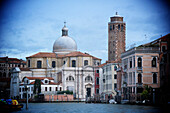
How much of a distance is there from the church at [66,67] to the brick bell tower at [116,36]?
273 inches

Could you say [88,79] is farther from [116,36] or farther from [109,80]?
[109,80]

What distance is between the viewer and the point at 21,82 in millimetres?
104562

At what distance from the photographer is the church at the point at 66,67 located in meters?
103

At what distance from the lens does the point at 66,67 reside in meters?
103

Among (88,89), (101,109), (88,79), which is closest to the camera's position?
(101,109)

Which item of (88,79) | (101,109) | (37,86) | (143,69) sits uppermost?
(143,69)

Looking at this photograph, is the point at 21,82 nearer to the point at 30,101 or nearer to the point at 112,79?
the point at 30,101

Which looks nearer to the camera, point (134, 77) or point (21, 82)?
point (134, 77)

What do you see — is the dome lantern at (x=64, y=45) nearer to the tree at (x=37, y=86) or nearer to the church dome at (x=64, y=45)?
the church dome at (x=64, y=45)

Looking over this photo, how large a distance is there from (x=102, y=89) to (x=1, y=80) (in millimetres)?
36017

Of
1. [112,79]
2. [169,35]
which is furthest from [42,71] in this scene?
[169,35]

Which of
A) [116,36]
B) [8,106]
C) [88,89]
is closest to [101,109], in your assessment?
[8,106]

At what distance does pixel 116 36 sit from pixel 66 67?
13.9m

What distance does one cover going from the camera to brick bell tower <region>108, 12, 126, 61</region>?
10025 cm
